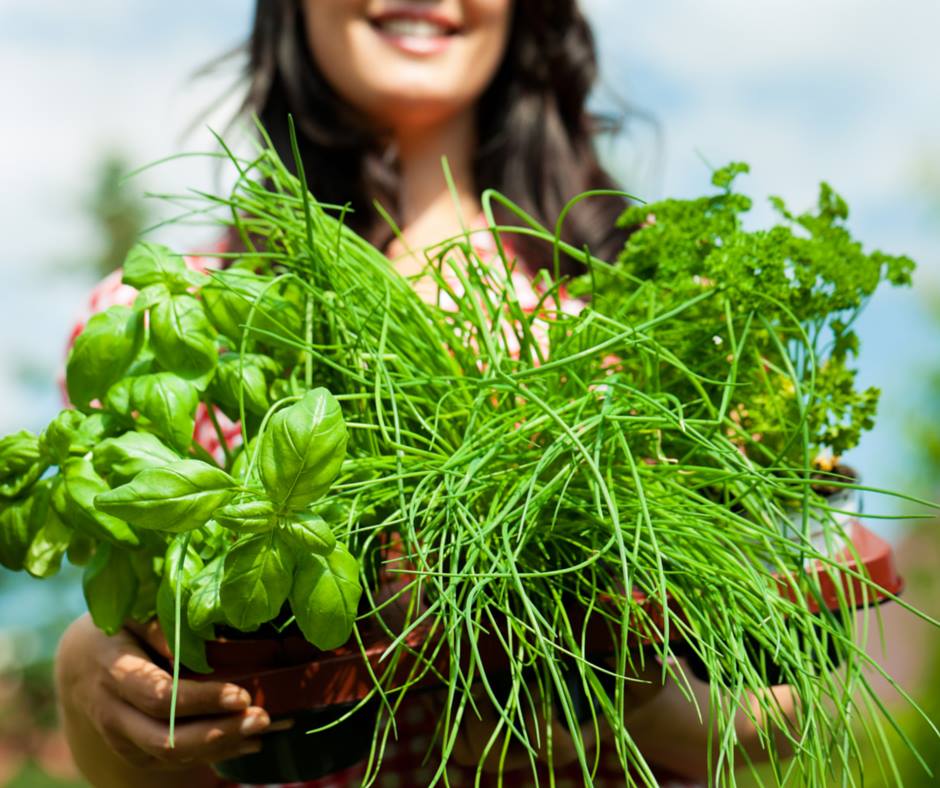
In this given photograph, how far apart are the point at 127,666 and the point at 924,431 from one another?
4027 millimetres

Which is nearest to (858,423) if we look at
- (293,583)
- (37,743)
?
(293,583)

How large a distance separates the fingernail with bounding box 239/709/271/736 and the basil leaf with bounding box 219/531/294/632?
0.13 meters

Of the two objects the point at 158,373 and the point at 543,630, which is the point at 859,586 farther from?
the point at 158,373

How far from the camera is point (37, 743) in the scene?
629cm

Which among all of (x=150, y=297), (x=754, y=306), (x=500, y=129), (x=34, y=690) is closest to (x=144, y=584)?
(x=150, y=297)

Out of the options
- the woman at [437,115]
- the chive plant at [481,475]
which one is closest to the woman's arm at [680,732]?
the woman at [437,115]

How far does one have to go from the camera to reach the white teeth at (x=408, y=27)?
40.6 inches

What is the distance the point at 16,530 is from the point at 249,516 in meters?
0.19

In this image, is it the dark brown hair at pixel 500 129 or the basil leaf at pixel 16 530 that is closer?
the basil leaf at pixel 16 530

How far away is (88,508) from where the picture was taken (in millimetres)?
424

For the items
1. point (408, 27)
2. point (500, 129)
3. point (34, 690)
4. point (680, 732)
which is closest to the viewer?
point (680, 732)

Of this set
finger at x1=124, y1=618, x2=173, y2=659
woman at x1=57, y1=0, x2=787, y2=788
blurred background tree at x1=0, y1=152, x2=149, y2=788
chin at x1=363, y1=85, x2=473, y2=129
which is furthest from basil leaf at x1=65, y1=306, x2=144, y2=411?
blurred background tree at x1=0, y1=152, x2=149, y2=788

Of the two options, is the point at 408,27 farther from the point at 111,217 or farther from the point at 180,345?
the point at 111,217

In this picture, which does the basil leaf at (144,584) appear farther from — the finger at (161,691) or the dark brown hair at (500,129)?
the dark brown hair at (500,129)
